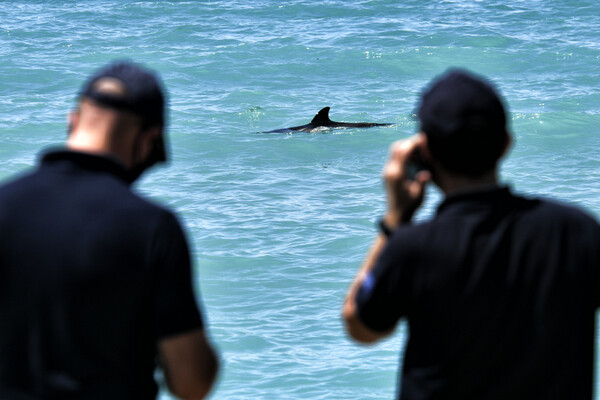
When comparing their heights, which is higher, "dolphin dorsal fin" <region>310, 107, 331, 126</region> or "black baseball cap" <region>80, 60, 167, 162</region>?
"black baseball cap" <region>80, 60, 167, 162</region>

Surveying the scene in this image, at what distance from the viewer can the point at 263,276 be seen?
31.2ft

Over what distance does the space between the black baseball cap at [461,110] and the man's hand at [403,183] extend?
0.24ft

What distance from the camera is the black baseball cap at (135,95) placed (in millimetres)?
2672

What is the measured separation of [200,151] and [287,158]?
4.83ft

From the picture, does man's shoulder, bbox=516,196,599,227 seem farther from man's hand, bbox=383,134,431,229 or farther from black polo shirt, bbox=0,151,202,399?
black polo shirt, bbox=0,151,202,399

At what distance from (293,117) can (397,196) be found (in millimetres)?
14819

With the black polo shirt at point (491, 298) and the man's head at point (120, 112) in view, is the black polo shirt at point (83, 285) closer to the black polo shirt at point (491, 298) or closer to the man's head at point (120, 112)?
the man's head at point (120, 112)

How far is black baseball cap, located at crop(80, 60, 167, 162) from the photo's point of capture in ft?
8.77

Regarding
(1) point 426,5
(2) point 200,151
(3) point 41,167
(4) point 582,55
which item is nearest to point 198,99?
(2) point 200,151

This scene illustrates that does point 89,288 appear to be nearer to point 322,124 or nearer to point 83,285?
point 83,285

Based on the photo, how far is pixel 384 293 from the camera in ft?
8.38

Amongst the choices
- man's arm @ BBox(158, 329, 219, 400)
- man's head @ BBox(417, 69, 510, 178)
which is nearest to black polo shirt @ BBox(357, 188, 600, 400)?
man's head @ BBox(417, 69, 510, 178)

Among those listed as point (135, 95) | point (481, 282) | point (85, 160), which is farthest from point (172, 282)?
point (481, 282)

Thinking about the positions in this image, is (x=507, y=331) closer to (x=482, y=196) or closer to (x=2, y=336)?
(x=482, y=196)
